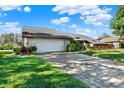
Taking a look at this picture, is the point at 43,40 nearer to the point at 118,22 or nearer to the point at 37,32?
the point at 37,32

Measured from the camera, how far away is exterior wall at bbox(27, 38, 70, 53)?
71.3 ft

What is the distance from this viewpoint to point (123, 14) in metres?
27.5

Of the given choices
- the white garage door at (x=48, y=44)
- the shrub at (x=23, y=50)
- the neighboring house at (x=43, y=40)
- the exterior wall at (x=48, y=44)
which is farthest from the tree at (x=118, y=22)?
the shrub at (x=23, y=50)

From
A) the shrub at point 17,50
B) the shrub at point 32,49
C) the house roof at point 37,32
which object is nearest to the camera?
the shrub at point 17,50

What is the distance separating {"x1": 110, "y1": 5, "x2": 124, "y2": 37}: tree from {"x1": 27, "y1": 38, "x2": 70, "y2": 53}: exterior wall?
8057mm

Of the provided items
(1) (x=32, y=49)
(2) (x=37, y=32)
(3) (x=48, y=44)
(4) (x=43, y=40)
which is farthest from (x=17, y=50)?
(2) (x=37, y=32)

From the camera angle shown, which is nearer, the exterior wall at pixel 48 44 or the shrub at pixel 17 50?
the shrub at pixel 17 50

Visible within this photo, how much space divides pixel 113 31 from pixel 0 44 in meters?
18.7

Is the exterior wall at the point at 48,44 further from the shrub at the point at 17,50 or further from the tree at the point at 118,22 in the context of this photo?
the tree at the point at 118,22

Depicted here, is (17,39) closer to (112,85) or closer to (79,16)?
(79,16)

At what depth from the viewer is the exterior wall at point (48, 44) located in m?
21.7

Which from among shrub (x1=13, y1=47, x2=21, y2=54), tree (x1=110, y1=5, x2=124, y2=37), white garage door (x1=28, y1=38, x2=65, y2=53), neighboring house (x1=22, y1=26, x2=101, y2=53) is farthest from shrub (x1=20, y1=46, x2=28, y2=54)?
tree (x1=110, y1=5, x2=124, y2=37)

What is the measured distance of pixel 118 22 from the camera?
2933cm
